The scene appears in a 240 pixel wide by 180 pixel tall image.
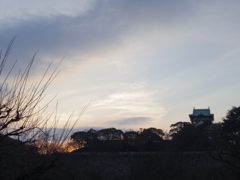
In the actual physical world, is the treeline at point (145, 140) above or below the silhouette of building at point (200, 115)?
below

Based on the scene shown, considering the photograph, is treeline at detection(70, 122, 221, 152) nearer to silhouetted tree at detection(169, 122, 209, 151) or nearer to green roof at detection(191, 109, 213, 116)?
silhouetted tree at detection(169, 122, 209, 151)

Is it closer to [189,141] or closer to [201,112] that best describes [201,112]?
[201,112]

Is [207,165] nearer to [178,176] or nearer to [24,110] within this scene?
[178,176]

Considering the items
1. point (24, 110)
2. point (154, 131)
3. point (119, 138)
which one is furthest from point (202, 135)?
point (24, 110)

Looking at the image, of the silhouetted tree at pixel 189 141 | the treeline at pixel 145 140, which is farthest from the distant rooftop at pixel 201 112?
the silhouetted tree at pixel 189 141

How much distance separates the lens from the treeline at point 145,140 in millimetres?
34094

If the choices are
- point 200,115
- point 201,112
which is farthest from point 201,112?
point 200,115

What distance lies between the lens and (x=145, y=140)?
37.3 meters

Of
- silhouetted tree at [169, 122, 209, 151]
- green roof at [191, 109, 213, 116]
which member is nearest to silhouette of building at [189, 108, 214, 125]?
green roof at [191, 109, 213, 116]

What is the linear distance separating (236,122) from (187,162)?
899 centimetres

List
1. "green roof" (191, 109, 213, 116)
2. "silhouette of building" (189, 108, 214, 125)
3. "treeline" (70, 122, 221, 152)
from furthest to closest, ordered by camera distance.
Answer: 1. "green roof" (191, 109, 213, 116)
2. "silhouette of building" (189, 108, 214, 125)
3. "treeline" (70, 122, 221, 152)

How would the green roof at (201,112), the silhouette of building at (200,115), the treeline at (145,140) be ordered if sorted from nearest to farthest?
1. the treeline at (145,140)
2. the silhouette of building at (200,115)
3. the green roof at (201,112)

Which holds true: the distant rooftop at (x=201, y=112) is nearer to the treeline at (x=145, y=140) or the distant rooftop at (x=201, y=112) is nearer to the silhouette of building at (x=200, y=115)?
the silhouette of building at (x=200, y=115)

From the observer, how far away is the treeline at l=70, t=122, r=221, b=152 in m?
34.1
